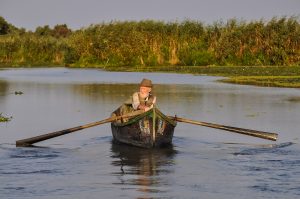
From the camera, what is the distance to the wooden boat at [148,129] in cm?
1841

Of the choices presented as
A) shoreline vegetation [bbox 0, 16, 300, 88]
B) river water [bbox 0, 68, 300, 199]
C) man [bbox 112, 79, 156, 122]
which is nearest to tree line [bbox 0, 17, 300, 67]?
shoreline vegetation [bbox 0, 16, 300, 88]

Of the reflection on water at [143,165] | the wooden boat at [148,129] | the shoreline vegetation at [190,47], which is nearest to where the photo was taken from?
the reflection on water at [143,165]

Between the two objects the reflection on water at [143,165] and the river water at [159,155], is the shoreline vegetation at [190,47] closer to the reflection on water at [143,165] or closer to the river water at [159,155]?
the river water at [159,155]

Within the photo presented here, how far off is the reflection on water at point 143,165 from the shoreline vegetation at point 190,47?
2970 cm

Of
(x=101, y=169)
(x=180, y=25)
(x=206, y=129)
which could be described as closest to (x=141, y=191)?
(x=101, y=169)

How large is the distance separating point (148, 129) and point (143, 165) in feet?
6.04

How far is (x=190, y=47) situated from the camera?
5822 cm

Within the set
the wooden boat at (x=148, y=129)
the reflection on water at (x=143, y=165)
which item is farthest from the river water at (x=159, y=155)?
the wooden boat at (x=148, y=129)

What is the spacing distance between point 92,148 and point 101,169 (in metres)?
3.11

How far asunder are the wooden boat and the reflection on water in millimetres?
150

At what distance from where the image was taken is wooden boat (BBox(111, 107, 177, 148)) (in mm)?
18406

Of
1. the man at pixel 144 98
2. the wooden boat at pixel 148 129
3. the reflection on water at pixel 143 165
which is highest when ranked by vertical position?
the man at pixel 144 98

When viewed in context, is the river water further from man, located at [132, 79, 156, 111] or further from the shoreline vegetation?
the shoreline vegetation

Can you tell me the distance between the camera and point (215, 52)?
57438 millimetres
